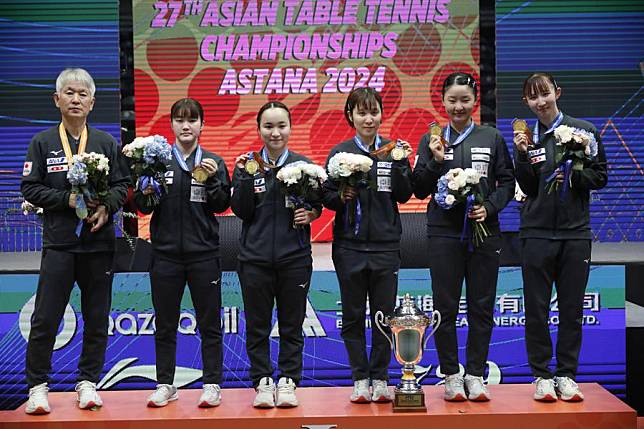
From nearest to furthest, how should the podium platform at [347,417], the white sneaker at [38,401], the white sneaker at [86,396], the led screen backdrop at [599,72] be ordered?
the podium platform at [347,417] < the white sneaker at [38,401] < the white sneaker at [86,396] < the led screen backdrop at [599,72]

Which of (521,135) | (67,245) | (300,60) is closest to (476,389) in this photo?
(521,135)

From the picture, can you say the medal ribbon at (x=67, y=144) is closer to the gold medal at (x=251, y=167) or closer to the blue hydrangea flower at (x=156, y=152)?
the blue hydrangea flower at (x=156, y=152)

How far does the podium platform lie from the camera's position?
14.6 feet

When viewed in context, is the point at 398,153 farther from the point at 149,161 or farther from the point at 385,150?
the point at 149,161

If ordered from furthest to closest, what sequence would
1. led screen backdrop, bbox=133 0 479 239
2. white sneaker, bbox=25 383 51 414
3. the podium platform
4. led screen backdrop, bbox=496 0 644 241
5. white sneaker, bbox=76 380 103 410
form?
1. led screen backdrop, bbox=496 0 644 241
2. led screen backdrop, bbox=133 0 479 239
3. white sneaker, bbox=76 380 103 410
4. white sneaker, bbox=25 383 51 414
5. the podium platform

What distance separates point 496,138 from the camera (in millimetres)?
4727

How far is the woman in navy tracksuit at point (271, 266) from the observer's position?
15.1 feet

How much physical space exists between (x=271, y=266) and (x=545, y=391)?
1617mm

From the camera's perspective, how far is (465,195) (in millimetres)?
4484

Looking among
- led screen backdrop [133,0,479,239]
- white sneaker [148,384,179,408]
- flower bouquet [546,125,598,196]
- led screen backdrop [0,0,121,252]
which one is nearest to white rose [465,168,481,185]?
flower bouquet [546,125,598,196]

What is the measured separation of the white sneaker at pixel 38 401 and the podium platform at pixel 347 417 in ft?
0.12

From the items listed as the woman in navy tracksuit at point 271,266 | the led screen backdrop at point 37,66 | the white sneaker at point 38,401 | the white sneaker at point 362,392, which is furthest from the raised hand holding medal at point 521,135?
the led screen backdrop at point 37,66

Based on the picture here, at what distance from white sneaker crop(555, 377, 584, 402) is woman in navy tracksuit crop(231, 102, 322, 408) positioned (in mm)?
1417

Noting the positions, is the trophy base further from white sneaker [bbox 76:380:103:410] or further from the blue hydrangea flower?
the blue hydrangea flower
